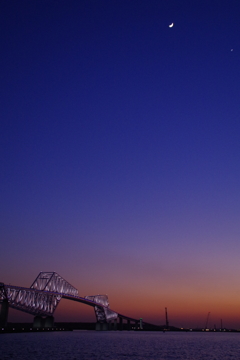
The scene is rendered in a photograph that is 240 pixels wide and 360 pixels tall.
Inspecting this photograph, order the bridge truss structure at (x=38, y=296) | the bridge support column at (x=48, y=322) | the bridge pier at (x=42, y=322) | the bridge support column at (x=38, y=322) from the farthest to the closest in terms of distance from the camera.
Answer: the bridge support column at (x=48, y=322)
the bridge pier at (x=42, y=322)
the bridge support column at (x=38, y=322)
the bridge truss structure at (x=38, y=296)

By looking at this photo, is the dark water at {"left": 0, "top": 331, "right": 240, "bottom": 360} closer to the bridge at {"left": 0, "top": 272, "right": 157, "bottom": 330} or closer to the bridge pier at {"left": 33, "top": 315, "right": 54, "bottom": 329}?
the bridge at {"left": 0, "top": 272, "right": 157, "bottom": 330}

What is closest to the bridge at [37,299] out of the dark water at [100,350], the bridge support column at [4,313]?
the bridge support column at [4,313]

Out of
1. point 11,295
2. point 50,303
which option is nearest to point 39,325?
point 50,303

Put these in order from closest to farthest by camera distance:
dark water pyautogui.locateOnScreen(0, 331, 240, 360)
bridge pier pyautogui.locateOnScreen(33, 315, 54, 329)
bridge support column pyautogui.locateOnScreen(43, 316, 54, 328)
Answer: dark water pyautogui.locateOnScreen(0, 331, 240, 360), bridge pier pyautogui.locateOnScreen(33, 315, 54, 329), bridge support column pyautogui.locateOnScreen(43, 316, 54, 328)

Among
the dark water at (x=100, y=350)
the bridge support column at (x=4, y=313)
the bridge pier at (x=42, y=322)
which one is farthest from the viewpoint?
the bridge pier at (x=42, y=322)

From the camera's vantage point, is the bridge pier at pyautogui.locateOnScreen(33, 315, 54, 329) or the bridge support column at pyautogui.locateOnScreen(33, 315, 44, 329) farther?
the bridge pier at pyautogui.locateOnScreen(33, 315, 54, 329)

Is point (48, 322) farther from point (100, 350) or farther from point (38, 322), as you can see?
point (100, 350)

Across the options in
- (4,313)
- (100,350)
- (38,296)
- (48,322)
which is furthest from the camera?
(48,322)

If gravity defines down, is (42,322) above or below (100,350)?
below

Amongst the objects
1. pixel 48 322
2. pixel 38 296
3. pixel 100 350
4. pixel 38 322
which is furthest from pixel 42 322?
pixel 100 350

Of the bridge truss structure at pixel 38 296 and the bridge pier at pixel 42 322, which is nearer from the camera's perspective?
the bridge truss structure at pixel 38 296

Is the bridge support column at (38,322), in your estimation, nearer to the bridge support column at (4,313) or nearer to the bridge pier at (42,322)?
the bridge pier at (42,322)

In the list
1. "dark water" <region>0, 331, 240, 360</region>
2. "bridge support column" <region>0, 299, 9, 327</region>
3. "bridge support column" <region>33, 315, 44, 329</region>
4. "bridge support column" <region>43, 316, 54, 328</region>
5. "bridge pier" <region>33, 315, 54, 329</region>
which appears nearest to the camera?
"dark water" <region>0, 331, 240, 360</region>

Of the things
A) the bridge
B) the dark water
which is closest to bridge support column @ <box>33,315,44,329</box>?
the bridge
